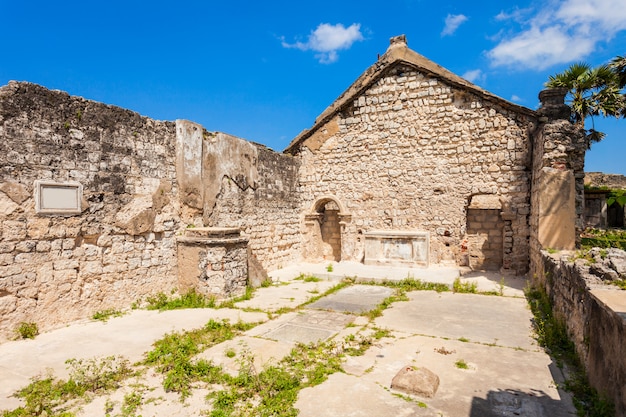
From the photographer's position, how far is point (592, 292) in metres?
3.52

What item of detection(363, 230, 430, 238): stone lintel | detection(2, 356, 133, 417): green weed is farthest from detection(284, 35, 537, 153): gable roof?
detection(2, 356, 133, 417): green weed

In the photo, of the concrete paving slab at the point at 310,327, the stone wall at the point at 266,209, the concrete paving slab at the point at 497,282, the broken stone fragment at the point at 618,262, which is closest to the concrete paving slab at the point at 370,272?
the concrete paving slab at the point at 497,282

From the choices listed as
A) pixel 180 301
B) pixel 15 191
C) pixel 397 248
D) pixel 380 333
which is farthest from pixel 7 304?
pixel 397 248

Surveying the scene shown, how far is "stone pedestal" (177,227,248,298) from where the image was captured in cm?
714

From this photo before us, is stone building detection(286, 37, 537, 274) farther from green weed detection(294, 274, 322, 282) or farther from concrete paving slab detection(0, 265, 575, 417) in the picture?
concrete paving slab detection(0, 265, 575, 417)

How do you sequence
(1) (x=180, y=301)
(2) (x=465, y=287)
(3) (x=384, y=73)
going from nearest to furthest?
(1) (x=180, y=301), (2) (x=465, y=287), (3) (x=384, y=73)

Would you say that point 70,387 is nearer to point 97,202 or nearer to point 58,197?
point 58,197

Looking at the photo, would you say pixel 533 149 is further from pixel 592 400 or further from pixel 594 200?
pixel 594 200

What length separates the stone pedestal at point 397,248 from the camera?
10492 mm

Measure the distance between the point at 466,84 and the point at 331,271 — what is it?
Result: 6322 millimetres

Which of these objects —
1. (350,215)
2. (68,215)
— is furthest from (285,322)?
(350,215)

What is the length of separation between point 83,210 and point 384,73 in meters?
9.06

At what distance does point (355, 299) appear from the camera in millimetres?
7523

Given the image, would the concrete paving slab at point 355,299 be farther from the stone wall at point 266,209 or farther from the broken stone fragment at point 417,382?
the stone wall at point 266,209
